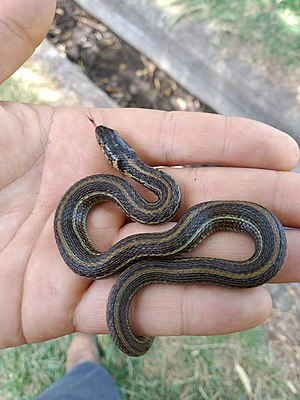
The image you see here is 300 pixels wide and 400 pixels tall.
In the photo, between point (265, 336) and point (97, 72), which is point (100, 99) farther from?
point (265, 336)

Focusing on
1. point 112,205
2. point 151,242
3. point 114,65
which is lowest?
point 114,65

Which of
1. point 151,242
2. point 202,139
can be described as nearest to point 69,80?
point 202,139

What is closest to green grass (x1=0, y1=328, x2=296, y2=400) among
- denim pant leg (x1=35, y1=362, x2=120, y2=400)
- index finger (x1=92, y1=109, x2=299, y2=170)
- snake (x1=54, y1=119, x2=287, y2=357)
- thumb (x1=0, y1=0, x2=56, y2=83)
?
denim pant leg (x1=35, y1=362, x2=120, y2=400)

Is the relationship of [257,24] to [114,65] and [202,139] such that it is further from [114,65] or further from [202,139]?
[202,139]

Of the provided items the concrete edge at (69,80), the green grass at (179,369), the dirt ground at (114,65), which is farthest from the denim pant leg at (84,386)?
the dirt ground at (114,65)

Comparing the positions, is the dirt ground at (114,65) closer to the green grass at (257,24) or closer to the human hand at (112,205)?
the green grass at (257,24)

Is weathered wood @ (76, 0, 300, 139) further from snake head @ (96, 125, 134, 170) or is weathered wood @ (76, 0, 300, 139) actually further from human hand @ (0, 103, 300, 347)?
snake head @ (96, 125, 134, 170)
